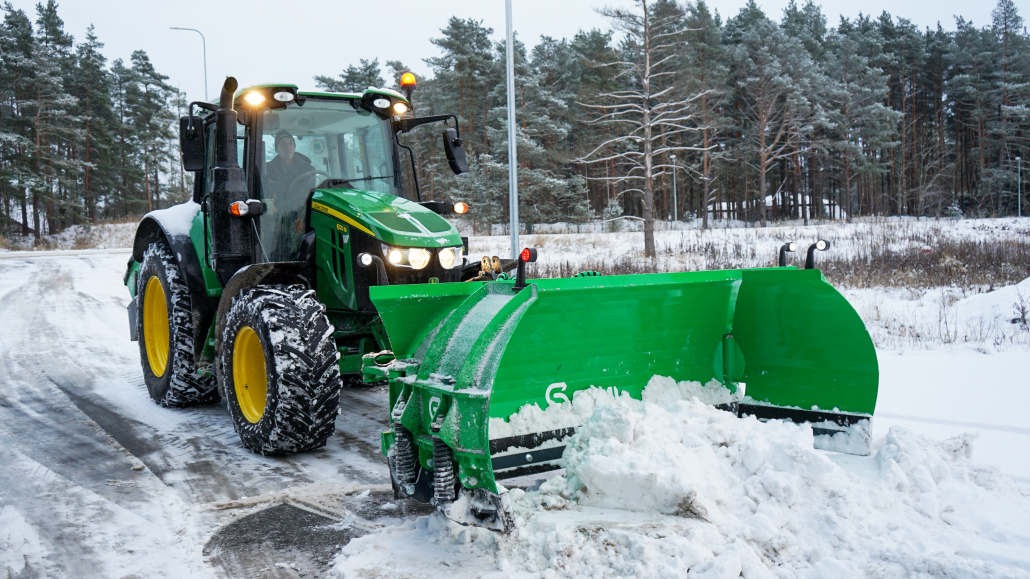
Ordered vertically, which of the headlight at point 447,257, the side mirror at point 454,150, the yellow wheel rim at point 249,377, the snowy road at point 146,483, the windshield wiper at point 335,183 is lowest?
the snowy road at point 146,483

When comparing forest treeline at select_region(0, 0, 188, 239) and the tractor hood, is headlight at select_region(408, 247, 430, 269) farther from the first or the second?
forest treeline at select_region(0, 0, 188, 239)

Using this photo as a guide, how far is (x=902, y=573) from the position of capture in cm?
253

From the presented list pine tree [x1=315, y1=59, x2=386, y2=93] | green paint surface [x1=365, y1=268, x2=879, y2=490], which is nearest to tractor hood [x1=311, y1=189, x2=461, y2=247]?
green paint surface [x1=365, y1=268, x2=879, y2=490]

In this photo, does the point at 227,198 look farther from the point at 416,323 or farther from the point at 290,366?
the point at 416,323

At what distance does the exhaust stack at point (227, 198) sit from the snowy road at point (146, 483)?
1266 millimetres

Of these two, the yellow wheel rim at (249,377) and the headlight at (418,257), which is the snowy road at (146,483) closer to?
the yellow wheel rim at (249,377)

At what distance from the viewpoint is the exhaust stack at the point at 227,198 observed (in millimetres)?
4609

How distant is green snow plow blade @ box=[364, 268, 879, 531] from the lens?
2.87 meters

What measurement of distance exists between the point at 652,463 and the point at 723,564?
0.56m

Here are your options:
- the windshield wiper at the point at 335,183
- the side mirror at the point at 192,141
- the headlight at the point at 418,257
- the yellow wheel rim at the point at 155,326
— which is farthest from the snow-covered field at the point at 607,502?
the side mirror at the point at 192,141

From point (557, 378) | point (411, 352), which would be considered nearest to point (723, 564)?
point (557, 378)

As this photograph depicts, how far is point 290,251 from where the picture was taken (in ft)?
16.5

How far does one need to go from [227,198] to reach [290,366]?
4.66 feet

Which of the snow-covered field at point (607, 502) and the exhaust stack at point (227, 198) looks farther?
the exhaust stack at point (227, 198)
